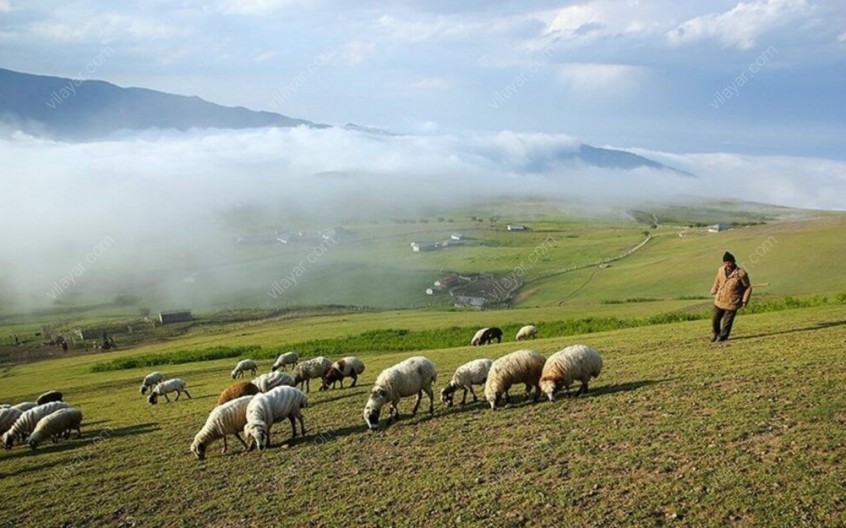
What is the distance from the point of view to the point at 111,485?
13.8 meters

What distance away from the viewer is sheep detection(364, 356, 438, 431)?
50.6 ft

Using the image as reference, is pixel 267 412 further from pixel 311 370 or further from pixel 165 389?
pixel 165 389

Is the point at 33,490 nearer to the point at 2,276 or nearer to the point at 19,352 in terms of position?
the point at 19,352

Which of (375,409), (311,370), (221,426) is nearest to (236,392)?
(221,426)

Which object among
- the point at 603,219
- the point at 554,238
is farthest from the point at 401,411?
the point at 603,219

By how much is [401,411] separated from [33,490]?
28.9ft

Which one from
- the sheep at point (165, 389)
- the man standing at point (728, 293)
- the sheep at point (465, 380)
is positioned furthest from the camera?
the sheep at point (165, 389)

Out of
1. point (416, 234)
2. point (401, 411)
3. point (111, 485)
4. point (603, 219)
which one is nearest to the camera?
point (111, 485)

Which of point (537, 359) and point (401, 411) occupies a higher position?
point (537, 359)

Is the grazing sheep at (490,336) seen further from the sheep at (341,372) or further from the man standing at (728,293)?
the man standing at (728,293)

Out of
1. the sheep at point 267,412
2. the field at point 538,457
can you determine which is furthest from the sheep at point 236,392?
the sheep at point 267,412

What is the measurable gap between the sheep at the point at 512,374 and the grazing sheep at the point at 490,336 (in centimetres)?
2218

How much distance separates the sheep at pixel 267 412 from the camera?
1490cm

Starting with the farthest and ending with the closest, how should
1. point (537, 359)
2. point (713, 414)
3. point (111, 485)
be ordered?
point (537, 359)
point (111, 485)
point (713, 414)
